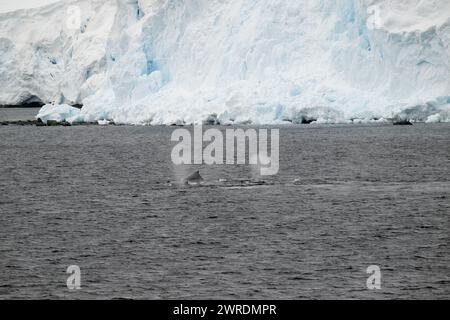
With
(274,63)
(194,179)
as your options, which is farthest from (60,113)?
(194,179)

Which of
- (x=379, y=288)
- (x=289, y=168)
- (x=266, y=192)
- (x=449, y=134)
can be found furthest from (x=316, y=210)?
(x=449, y=134)

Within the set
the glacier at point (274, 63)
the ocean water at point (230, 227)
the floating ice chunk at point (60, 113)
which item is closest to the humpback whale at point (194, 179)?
the ocean water at point (230, 227)

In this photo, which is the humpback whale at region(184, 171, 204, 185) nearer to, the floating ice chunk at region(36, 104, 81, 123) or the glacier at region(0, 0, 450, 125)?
the glacier at region(0, 0, 450, 125)

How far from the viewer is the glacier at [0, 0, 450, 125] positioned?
176 feet

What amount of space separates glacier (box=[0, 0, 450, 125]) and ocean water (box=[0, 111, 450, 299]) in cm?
1292

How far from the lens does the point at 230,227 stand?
22.4m

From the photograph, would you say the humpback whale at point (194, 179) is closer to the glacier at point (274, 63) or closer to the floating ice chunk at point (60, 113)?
the glacier at point (274, 63)

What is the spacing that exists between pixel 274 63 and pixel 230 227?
3641 centimetres

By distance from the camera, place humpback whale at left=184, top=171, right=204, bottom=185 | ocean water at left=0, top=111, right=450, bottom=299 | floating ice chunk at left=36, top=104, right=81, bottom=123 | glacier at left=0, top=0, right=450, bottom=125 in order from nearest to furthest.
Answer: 1. ocean water at left=0, top=111, right=450, bottom=299
2. humpback whale at left=184, top=171, right=204, bottom=185
3. glacier at left=0, top=0, right=450, bottom=125
4. floating ice chunk at left=36, top=104, right=81, bottom=123

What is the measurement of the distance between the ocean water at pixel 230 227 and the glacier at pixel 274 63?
508 inches

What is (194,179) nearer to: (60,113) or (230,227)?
(230,227)

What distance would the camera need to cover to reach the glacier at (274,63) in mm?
53594

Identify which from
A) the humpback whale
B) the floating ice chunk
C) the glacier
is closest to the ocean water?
the humpback whale

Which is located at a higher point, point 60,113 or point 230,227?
point 60,113
